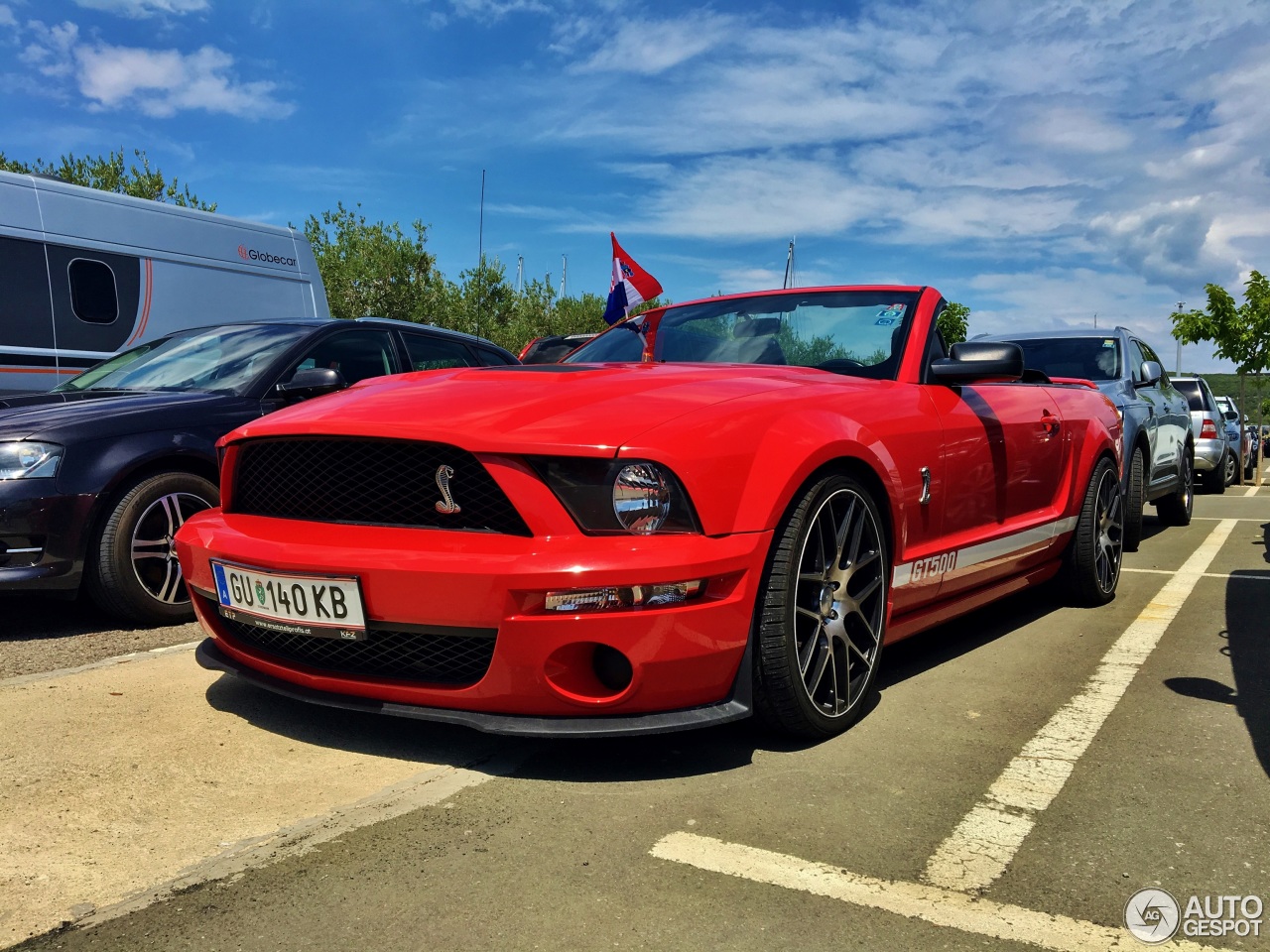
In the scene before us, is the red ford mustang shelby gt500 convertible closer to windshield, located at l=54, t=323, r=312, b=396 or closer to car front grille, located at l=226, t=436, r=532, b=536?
car front grille, located at l=226, t=436, r=532, b=536

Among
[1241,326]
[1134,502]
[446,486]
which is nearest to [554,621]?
[446,486]

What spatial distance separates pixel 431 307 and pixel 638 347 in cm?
3098

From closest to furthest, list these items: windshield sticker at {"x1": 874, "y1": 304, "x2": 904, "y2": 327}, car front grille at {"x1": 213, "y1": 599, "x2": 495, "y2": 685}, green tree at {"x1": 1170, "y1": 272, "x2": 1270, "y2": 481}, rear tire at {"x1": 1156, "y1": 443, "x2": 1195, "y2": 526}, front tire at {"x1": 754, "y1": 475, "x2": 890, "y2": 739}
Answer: car front grille at {"x1": 213, "y1": 599, "x2": 495, "y2": 685}
front tire at {"x1": 754, "y1": 475, "x2": 890, "y2": 739}
windshield sticker at {"x1": 874, "y1": 304, "x2": 904, "y2": 327}
rear tire at {"x1": 1156, "y1": 443, "x2": 1195, "y2": 526}
green tree at {"x1": 1170, "y1": 272, "x2": 1270, "y2": 481}

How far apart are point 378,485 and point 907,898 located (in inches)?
62.5

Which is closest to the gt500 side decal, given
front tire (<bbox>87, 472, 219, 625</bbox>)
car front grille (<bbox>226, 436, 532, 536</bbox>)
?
car front grille (<bbox>226, 436, 532, 536</bbox>)

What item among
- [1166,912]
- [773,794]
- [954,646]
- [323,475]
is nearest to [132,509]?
[323,475]

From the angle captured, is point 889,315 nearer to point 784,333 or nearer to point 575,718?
point 784,333

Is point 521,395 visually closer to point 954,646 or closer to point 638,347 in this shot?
point 638,347

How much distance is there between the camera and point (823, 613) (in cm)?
294

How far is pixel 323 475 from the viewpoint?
2832 millimetres

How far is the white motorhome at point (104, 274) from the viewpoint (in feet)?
25.3

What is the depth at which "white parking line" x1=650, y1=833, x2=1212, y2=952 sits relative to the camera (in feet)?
6.24

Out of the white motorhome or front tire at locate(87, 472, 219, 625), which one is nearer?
front tire at locate(87, 472, 219, 625)

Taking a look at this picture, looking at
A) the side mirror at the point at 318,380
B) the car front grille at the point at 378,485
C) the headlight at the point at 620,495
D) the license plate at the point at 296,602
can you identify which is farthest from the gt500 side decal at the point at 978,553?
the side mirror at the point at 318,380
